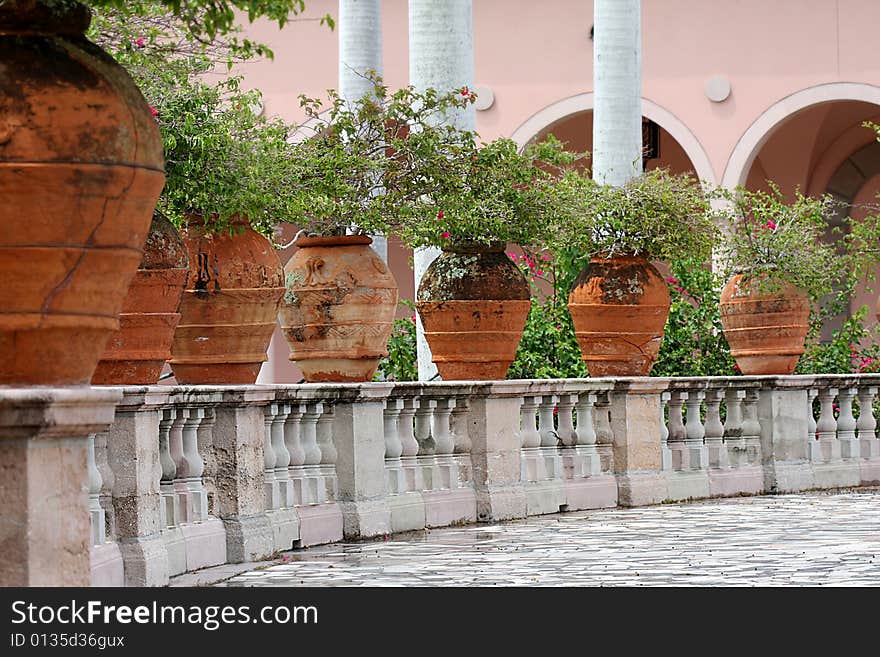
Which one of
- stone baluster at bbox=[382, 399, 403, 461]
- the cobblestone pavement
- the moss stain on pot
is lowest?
the cobblestone pavement

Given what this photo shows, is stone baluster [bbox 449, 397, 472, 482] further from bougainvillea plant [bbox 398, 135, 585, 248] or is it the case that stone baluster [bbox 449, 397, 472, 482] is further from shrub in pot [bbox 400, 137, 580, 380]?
bougainvillea plant [bbox 398, 135, 585, 248]

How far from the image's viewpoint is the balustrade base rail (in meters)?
6.86

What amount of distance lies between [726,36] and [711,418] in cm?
1063

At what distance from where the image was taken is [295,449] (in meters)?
8.76

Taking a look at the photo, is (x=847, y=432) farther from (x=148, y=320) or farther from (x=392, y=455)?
(x=148, y=320)

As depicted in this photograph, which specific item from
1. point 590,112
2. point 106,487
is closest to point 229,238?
point 106,487

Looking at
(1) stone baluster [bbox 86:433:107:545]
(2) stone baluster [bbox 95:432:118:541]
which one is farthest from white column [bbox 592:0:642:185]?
(1) stone baluster [bbox 86:433:107:545]

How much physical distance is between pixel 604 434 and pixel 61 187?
22.6ft

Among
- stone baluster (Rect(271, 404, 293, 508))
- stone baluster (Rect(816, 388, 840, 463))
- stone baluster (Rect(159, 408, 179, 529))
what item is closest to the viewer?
stone baluster (Rect(159, 408, 179, 529))

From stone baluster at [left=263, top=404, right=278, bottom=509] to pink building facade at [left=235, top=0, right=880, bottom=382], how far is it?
43.9 feet

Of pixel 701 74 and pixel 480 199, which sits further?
pixel 701 74

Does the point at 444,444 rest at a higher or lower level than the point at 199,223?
lower

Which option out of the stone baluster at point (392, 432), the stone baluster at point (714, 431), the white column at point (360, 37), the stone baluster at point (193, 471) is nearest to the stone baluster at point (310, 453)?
the stone baluster at point (392, 432)

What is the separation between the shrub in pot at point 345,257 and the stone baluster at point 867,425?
12.9 feet
